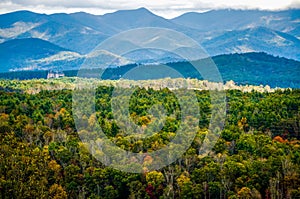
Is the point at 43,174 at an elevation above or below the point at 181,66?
below

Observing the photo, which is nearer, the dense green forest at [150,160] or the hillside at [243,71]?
the dense green forest at [150,160]

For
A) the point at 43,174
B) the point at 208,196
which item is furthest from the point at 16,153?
the point at 208,196

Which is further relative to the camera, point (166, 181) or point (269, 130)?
point (269, 130)

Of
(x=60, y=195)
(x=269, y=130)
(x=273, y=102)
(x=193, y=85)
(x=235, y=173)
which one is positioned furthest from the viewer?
(x=193, y=85)

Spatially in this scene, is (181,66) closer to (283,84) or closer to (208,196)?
(283,84)

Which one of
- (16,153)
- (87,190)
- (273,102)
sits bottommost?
(87,190)

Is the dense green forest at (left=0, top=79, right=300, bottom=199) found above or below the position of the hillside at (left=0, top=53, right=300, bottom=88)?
below

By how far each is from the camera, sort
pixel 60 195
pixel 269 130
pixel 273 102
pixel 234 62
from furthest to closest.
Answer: pixel 234 62 → pixel 273 102 → pixel 269 130 → pixel 60 195

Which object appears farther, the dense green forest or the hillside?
the hillside
